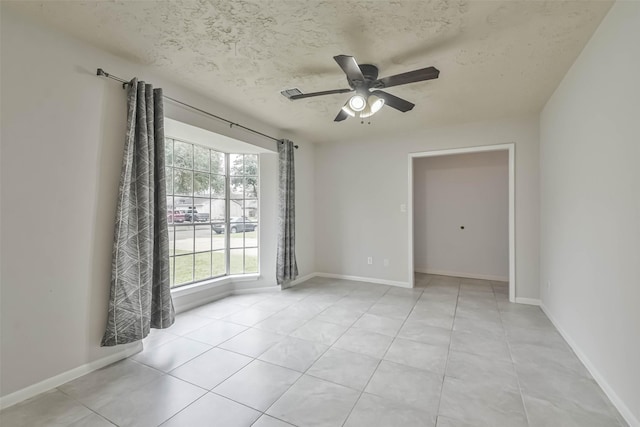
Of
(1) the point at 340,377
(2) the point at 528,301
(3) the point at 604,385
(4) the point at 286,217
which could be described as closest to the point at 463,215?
(2) the point at 528,301

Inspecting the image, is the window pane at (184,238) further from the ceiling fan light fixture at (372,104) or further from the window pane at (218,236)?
the ceiling fan light fixture at (372,104)

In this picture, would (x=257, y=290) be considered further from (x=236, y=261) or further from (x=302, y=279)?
(x=302, y=279)

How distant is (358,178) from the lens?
4934 mm

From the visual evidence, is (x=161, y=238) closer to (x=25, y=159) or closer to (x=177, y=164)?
(x=25, y=159)

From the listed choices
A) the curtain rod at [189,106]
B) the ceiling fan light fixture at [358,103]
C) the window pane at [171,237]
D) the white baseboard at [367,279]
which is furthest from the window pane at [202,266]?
the ceiling fan light fixture at [358,103]

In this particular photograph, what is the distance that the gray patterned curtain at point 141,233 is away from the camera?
2.27 meters

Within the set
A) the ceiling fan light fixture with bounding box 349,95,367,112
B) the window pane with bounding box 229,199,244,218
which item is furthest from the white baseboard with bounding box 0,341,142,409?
the ceiling fan light fixture with bounding box 349,95,367,112

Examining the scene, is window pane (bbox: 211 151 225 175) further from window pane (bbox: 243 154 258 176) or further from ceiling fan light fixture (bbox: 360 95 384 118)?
ceiling fan light fixture (bbox: 360 95 384 118)

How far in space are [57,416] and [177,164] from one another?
8.71 ft

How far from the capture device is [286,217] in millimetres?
4332

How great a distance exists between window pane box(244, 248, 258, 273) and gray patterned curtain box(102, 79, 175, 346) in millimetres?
1720

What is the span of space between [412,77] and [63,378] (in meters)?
3.38

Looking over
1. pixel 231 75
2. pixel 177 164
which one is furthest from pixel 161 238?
pixel 231 75

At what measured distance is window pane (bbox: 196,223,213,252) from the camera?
12.5 feet
